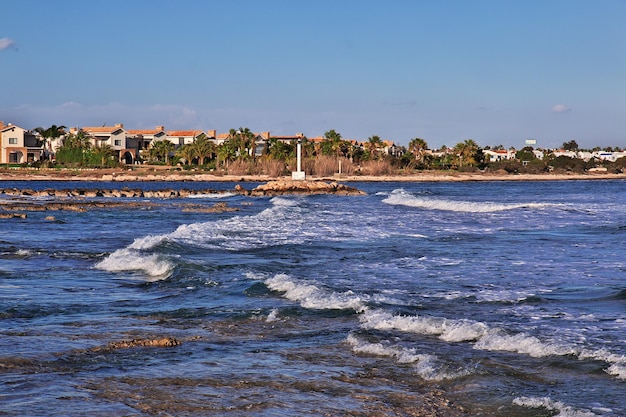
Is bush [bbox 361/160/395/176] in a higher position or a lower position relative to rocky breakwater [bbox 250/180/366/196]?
higher

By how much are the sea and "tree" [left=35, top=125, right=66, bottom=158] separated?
119486 mm

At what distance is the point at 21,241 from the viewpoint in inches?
991

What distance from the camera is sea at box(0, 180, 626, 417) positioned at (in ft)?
24.6

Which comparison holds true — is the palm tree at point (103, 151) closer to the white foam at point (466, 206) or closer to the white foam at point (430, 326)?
the white foam at point (466, 206)

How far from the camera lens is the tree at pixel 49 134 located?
5399 inches

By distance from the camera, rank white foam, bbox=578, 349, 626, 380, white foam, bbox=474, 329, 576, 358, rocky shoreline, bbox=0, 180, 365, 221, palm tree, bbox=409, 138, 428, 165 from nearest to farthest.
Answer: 1. white foam, bbox=578, 349, 626, 380
2. white foam, bbox=474, 329, 576, 358
3. rocky shoreline, bbox=0, 180, 365, 221
4. palm tree, bbox=409, 138, 428, 165

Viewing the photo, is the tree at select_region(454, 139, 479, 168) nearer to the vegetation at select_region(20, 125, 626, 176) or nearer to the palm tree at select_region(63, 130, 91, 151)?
the vegetation at select_region(20, 125, 626, 176)

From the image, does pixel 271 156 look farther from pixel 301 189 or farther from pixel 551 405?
pixel 551 405

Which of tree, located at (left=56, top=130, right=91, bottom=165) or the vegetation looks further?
tree, located at (left=56, top=130, right=91, bottom=165)

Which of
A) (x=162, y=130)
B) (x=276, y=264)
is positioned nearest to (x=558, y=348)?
(x=276, y=264)

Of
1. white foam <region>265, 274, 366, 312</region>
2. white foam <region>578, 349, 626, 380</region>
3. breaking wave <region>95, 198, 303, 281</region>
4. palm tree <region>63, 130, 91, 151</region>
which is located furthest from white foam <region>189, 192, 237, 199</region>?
palm tree <region>63, 130, 91, 151</region>

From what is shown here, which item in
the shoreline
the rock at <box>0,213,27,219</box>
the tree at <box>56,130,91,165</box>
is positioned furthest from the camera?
the tree at <box>56,130,91,165</box>

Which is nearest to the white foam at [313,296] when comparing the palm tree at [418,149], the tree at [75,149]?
the tree at [75,149]

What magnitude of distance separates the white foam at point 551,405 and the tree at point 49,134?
137705mm
